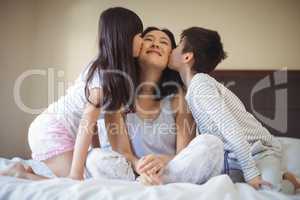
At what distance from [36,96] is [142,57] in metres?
1.60

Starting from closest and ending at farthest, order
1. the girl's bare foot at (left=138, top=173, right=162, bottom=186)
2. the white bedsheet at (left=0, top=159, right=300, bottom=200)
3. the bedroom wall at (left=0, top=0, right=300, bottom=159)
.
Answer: the white bedsheet at (left=0, top=159, right=300, bottom=200) < the girl's bare foot at (left=138, top=173, right=162, bottom=186) < the bedroom wall at (left=0, top=0, right=300, bottom=159)

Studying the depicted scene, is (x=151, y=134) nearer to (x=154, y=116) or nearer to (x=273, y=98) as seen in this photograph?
(x=154, y=116)

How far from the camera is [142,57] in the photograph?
146 cm

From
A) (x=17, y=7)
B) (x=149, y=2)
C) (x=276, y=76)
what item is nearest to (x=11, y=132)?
(x=17, y=7)

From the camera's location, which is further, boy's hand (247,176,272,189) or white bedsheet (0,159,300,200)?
boy's hand (247,176,272,189)

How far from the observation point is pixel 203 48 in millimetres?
1479

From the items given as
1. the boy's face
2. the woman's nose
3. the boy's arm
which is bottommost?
the boy's arm

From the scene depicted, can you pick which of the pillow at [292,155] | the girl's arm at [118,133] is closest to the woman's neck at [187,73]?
the girl's arm at [118,133]

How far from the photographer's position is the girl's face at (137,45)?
1.33 meters

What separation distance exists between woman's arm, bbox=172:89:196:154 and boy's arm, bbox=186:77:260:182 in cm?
15

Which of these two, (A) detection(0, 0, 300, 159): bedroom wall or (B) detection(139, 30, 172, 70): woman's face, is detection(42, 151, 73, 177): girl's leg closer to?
(B) detection(139, 30, 172, 70): woman's face

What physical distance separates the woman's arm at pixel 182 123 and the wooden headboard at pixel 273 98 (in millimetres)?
1190

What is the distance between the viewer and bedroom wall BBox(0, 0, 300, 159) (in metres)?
2.71

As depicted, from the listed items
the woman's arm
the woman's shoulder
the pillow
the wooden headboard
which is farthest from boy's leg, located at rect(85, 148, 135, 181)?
the wooden headboard
